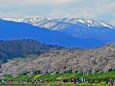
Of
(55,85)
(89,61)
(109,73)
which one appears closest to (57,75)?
(89,61)

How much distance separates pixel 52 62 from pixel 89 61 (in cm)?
3009

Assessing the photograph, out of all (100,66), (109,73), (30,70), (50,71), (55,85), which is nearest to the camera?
(55,85)

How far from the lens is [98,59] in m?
158

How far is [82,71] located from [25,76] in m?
36.9

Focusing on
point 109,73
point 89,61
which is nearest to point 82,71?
point 89,61

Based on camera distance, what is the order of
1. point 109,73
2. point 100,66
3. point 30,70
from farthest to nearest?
point 30,70 → point 100,66 → point 109,73

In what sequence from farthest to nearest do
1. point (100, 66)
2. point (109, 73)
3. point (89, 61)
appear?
point (89, 61) < point (100, 66) < point (109, 73)

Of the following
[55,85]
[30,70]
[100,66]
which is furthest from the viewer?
[30,70]

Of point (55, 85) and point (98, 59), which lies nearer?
point (55, 85)

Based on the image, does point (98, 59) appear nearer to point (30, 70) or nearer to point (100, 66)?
point (100, 66)

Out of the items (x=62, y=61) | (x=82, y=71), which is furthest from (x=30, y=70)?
(x=82, y=71)

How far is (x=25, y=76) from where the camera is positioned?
7470 inches

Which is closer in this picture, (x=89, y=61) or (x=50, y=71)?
(x=89, y=61)

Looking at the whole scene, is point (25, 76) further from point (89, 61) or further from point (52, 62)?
point (89, 61)
